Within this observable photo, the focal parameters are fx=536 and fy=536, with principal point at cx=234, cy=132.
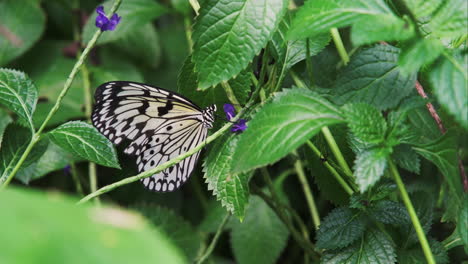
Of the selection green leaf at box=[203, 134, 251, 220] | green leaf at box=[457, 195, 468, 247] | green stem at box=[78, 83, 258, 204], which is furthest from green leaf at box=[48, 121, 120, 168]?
green leaf at box=[457, 195, 468, 247]

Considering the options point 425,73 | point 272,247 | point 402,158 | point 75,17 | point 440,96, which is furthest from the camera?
point 75,17

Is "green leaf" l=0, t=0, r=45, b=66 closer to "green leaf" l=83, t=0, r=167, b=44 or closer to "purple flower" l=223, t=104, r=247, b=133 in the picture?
"green leaf" l=83, t=0, r=167, b=44

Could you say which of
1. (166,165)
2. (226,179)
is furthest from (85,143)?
(226,179)

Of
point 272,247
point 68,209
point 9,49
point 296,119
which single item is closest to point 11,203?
point 68,209

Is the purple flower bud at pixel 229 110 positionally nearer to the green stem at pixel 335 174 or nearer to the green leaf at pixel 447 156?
the green stem at pixel 335 174

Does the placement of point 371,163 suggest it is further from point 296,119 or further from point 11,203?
point 11,203

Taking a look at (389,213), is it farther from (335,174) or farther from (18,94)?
(18,94)
